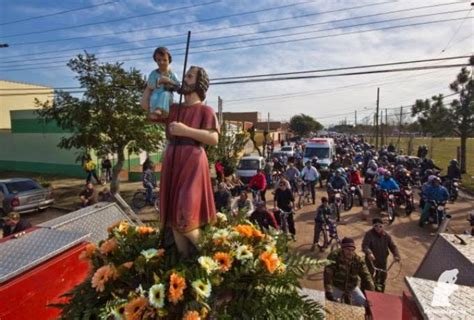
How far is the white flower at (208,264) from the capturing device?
95.4 inches

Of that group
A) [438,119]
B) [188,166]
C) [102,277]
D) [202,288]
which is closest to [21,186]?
[102,277]

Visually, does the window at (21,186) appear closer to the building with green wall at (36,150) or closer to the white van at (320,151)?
the building with green wall at (36,150)

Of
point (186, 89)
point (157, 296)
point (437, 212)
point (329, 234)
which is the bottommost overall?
point (329, 234)

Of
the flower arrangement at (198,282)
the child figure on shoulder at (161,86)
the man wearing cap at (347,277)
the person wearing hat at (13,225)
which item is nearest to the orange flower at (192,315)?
the flower arrangement at (198,282)

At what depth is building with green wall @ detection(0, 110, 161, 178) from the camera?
70.2ft

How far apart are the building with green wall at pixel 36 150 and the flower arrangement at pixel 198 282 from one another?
1923 cm

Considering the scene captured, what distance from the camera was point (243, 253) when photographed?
8.66ft

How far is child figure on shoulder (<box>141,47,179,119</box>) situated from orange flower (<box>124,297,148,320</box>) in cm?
143

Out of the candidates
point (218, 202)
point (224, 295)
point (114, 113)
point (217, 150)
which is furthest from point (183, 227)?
point (217, 150)

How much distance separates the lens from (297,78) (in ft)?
35.8

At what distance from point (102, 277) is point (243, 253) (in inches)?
42.3

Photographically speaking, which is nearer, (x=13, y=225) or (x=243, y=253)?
(x=243, y=253)

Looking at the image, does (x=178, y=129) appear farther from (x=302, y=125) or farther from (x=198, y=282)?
(x=302, y=125)

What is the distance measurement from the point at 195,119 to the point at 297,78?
8.69 m
